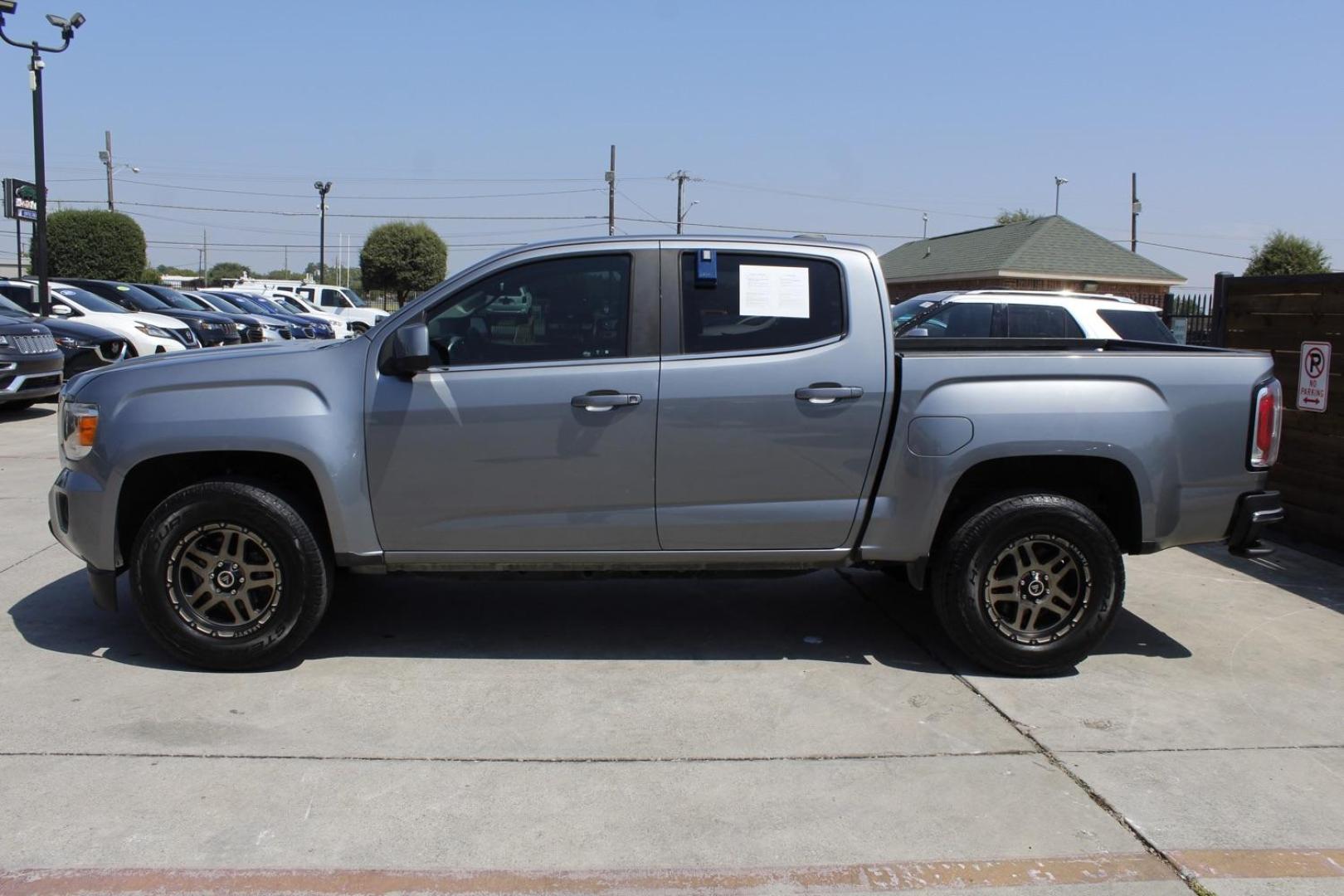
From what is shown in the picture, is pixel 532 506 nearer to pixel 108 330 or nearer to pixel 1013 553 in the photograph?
pixel 1013 553

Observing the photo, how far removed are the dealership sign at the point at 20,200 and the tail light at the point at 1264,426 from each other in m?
20.3

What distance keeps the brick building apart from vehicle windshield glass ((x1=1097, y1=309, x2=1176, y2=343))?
22.2 metres

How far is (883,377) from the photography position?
15.8ft

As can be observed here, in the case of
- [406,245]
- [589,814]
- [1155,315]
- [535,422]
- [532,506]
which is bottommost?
[589,814]

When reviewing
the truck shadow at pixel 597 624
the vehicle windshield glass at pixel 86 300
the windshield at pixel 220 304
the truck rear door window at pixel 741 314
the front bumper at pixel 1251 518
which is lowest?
the truck shadow at pixel 597 624

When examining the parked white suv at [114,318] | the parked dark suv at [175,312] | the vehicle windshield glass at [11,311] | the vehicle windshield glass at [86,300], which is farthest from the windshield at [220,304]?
the vehicle windshield glass at [11,311]

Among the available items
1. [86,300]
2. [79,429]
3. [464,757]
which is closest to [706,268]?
[464,757]

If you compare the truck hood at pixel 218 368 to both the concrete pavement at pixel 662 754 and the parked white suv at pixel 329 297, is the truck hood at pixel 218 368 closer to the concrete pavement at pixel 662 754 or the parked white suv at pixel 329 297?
the concrete pavement at pixel 662 754

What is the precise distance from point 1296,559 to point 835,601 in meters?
3.51

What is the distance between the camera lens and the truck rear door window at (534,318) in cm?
484

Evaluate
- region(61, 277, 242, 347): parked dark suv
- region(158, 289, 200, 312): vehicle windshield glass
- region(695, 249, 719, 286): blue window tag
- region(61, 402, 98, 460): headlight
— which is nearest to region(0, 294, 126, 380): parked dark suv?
region(61, 277, 242, 347): parked dark suv

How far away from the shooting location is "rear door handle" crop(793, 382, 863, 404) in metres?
4.77

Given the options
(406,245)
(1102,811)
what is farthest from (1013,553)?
(406,245)

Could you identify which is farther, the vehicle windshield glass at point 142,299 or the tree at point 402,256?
the tree at point 402,256
